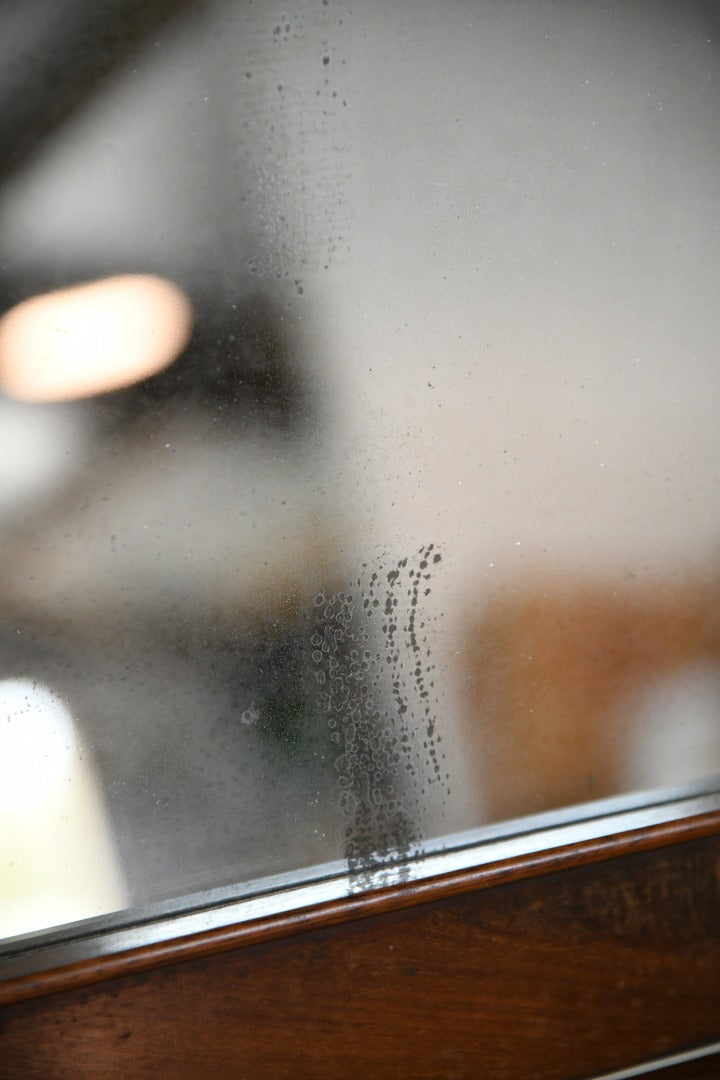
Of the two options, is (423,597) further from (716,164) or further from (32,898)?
(716,164)

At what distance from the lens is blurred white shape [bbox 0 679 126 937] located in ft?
2.08

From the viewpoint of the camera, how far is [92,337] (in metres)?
0.65

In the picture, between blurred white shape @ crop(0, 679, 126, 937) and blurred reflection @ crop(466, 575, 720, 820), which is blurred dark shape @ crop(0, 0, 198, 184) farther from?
blurred reflection @ crop(466, 575, 720, 820)

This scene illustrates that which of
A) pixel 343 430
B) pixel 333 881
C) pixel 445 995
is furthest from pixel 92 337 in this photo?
pixel 445 995

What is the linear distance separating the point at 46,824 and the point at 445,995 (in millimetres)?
385

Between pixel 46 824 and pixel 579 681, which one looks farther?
pixel 579 681

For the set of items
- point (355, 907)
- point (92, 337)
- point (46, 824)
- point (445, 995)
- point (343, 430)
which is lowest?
point (445, 995)

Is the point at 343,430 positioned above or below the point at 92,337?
below

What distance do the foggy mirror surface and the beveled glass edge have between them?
0.04 feet


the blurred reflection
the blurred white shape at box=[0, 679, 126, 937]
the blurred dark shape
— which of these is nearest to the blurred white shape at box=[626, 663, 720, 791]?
the blurred reflection

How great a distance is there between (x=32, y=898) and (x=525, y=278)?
0.71 m

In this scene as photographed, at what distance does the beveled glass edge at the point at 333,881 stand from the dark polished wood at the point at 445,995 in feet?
0.08

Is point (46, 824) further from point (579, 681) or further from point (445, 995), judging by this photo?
point (579, 681)

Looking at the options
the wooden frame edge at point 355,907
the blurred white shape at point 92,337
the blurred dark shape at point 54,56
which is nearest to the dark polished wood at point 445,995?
the wooden frame edge at point 355,907
